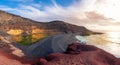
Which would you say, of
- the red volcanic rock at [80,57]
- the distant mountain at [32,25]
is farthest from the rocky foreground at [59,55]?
the distant mountain at [32,25]

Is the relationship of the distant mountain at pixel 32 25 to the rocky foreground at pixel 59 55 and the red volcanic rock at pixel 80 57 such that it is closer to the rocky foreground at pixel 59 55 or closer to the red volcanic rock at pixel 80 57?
the rocky foreground at pixel 59 55

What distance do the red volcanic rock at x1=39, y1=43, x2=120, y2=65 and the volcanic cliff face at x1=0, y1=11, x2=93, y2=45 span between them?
2.75m

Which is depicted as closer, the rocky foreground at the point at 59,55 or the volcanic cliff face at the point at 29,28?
the rocky foreground at the point at 59,55

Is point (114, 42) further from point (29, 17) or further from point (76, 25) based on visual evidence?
point (29, 17)

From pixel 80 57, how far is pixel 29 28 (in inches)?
170

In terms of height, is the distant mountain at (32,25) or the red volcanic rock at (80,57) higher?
the distant mountain at (32,25)

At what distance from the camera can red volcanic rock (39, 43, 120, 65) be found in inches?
411

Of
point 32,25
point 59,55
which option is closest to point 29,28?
point 32,25

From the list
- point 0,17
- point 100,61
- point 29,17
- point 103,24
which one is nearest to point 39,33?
point 29,17

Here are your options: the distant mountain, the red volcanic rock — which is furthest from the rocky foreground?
the distant mountain

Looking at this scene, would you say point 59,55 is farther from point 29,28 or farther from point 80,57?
point 29,28

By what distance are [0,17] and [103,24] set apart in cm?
458

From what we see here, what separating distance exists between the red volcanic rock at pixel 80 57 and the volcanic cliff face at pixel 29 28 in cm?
275

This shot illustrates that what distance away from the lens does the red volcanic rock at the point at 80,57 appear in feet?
34.3
